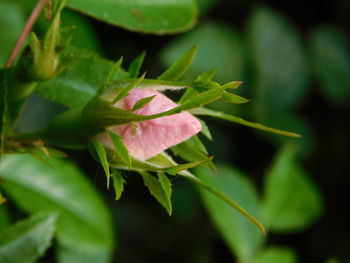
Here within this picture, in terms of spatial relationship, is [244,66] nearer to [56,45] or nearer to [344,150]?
[344,150]

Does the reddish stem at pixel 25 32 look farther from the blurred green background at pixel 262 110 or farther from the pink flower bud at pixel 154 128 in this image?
the blurred green background at pixel 262 110

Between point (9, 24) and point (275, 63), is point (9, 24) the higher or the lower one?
the higher one

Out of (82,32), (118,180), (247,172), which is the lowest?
(247,172)

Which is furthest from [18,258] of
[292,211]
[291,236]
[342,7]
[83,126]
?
[342,7]

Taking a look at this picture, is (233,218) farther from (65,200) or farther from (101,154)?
(101,154)

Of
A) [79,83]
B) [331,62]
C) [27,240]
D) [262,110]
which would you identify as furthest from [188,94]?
[331,62]

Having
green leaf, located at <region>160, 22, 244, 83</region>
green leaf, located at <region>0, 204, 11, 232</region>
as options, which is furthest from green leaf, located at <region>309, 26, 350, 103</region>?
green leaf, located at <region>0, 204, 11, 232</region>

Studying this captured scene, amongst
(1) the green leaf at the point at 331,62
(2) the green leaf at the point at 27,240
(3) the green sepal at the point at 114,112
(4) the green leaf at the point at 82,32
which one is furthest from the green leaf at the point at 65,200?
(1) the green leaf at the point at 331,62
